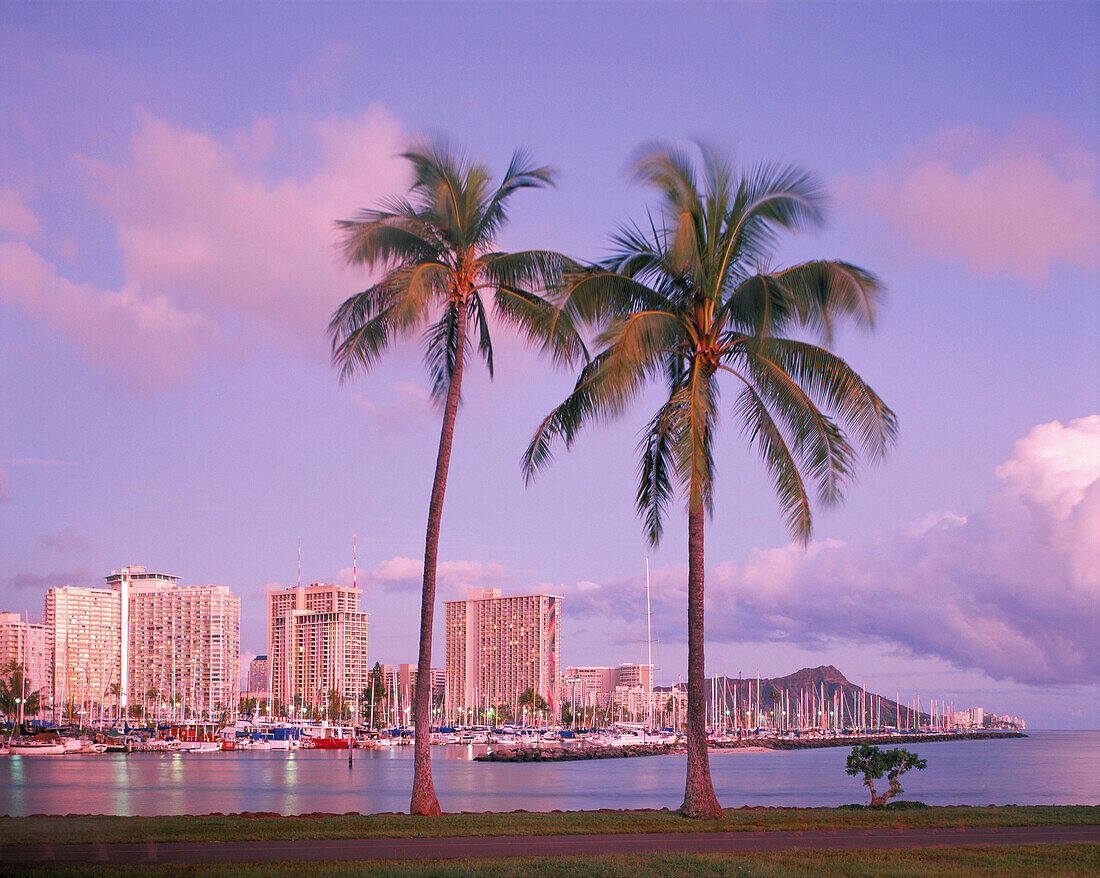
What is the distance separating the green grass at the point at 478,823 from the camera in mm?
16659

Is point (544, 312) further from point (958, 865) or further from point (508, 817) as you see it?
point (958, 865)

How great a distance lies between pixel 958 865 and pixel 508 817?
9.22 meters

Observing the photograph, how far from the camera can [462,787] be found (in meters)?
68.3

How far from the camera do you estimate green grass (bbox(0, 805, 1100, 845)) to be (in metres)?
16.7

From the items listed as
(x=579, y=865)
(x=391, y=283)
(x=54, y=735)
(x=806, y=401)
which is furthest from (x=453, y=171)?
(x=54, y=735)

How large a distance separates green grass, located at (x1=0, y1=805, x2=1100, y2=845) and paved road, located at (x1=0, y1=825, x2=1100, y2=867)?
23.8 inches

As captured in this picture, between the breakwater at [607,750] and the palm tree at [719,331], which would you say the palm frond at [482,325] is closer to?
the palm tree at [719,331]

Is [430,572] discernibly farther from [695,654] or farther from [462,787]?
[462,787]

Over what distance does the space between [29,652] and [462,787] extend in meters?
114

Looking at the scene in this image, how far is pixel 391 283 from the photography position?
2269 centimetres

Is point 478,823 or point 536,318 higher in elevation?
point 536,318

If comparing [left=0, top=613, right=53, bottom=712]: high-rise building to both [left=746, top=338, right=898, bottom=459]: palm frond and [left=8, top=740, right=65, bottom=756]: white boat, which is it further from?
[left=746, top=338, right=898, bottom=459]: palm frond

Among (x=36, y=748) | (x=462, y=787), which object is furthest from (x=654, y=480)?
(x=36, y=748)

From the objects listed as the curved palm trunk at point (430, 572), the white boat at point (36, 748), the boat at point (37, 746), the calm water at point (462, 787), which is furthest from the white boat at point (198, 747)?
the curved palm trunk at point (430, 572)
